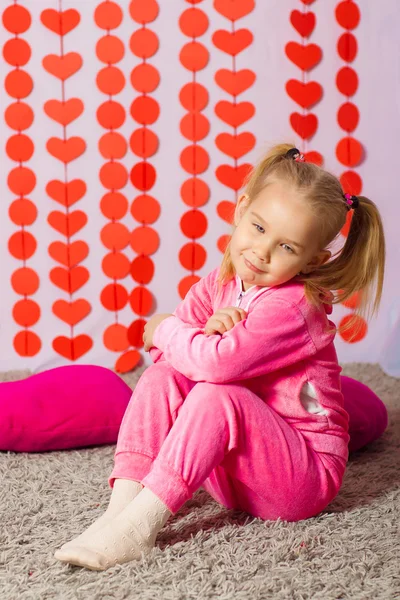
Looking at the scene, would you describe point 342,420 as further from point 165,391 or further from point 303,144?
point 303,144

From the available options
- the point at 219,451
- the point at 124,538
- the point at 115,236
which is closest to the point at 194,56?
the point at 115,236

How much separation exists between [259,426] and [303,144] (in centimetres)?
125

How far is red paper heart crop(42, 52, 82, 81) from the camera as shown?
194 centimetres

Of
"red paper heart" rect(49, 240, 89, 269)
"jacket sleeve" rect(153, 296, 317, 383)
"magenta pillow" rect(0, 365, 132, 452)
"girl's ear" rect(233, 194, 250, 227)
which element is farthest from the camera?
"red paper heart" rect(49, 240, 89, 269)

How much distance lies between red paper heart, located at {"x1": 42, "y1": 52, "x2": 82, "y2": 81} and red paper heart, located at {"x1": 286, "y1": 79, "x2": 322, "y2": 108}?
588 millimetres

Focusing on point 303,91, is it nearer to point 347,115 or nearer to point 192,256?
point 347,115

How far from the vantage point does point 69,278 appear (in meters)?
2.03

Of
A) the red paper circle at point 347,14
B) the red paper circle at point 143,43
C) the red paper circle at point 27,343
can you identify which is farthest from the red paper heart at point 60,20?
the red paper circle at point 27,343

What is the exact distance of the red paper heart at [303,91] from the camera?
205cm

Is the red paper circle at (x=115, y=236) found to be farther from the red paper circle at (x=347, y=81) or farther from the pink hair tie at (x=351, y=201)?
the pink hair tie at (x=351, y=201)

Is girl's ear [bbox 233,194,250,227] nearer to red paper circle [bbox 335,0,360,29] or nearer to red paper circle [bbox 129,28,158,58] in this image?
red paper circle [bbox 129,28,158,58]

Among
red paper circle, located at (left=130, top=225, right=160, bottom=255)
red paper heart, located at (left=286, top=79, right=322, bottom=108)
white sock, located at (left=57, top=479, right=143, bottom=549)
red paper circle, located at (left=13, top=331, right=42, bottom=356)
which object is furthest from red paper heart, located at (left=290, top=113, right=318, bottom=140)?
white sock, located at (left=57, top=479, right=143, bottom=549)

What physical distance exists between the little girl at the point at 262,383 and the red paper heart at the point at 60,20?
1029 millimetres

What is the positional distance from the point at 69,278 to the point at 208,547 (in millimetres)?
1163
